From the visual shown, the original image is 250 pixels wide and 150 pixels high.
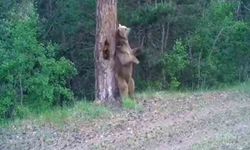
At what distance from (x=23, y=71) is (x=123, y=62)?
11.7ft

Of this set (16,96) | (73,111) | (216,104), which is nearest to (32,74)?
(16,96)

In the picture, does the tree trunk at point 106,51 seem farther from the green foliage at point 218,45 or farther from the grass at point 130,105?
the green foliage at point 218,45

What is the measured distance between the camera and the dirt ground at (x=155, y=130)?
10594 millimetres

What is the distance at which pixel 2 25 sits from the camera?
57.0ft

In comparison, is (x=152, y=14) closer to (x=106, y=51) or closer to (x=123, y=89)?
(x=106, y=51)

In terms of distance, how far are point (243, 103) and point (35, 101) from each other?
5675mm

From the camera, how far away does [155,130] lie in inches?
459

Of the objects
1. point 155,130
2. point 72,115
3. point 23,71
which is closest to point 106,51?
point 72,115

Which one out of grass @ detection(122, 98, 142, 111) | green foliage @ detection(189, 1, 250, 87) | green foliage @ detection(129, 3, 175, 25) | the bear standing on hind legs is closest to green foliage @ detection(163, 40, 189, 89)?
green foliage @ detection(189, 1, 250, 87)

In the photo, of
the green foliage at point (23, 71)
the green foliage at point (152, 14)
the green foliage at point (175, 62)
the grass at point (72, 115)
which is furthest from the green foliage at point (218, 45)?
the grass at point (72, 115)

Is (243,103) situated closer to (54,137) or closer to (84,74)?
(54,137)

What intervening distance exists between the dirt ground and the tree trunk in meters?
0.74

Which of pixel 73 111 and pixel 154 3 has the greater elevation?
pixel 154 3

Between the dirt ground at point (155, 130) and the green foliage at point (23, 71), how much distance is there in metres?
3.44
